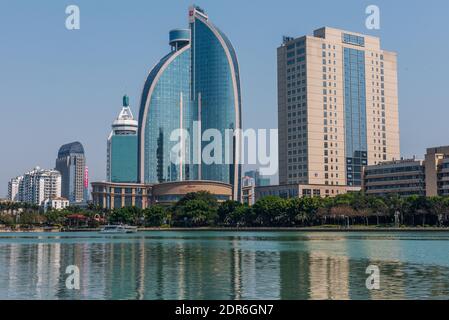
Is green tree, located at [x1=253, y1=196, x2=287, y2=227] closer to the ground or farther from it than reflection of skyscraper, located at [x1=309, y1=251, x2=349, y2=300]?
farther from it

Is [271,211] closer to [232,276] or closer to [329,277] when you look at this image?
[232,276]

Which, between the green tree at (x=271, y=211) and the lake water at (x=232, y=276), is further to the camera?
the green tree at (x=271, y=211)

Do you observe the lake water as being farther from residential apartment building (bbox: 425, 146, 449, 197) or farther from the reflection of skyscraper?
residential apartment building (bbox: 425, 146, 449, 197)

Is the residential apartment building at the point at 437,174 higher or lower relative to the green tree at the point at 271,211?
higher

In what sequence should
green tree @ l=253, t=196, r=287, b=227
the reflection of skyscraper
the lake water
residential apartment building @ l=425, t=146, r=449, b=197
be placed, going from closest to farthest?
Answer: the reflection of skyscraper, the lake water, green tree @ l=253, t=196, r=287, b=227, residential apartment building @ l=425, t=146, r=449, b=197

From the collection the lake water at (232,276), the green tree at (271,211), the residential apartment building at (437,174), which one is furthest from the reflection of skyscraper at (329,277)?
the residential apartment building at (437,174)

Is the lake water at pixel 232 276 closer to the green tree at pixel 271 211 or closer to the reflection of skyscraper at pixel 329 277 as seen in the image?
the reflection of skyscraper at pixel 329 277

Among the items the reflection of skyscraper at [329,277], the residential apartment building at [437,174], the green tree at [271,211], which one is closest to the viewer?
the reflection of skyscraper at [329,277]

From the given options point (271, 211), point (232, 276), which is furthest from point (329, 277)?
point (271, 211)

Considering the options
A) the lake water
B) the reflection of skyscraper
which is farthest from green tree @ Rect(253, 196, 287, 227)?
the reflection of skyscraper

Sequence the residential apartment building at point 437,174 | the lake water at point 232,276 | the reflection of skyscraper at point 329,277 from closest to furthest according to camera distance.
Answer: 1. the reflection of skyscraper at point 329,277
2. the lake water at point 232,276
3. the residential apartment building at point 437,174

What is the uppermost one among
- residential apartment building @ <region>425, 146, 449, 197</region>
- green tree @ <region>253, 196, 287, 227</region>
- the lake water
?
residential apartment building @ <region>425, 146, 449, 197</region>

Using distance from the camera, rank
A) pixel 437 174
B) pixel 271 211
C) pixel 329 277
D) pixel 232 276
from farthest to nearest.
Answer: pixel 437 174
pixel 271 211
pixel 232 276
pixel 329 277
